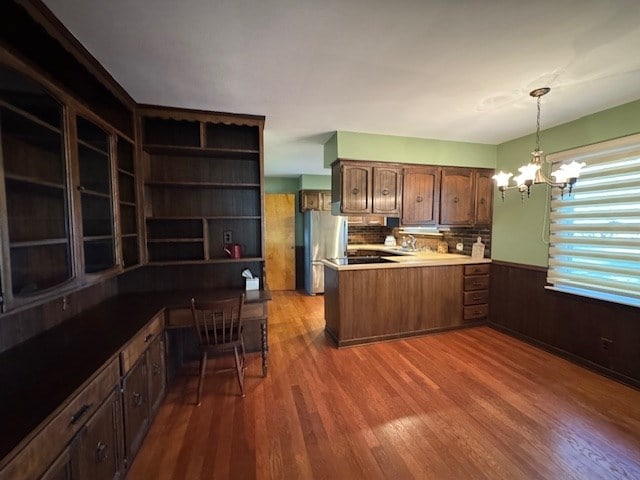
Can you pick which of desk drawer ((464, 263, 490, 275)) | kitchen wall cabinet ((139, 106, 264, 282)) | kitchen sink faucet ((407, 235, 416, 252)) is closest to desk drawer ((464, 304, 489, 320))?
desk drawer ((464, 263, 490, 275))

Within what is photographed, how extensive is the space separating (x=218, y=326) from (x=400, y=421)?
1.65 meters

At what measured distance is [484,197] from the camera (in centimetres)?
385

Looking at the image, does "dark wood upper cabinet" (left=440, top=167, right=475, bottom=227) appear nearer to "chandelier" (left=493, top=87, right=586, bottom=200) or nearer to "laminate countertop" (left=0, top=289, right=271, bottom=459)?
"chandelier" (left=493, top=87, right=586, bottom=200)

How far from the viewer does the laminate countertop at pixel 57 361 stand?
3.09ft

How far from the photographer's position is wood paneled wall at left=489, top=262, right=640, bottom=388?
8.16 feet

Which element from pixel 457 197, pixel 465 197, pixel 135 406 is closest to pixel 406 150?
pixel 457 197

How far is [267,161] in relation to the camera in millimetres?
4629

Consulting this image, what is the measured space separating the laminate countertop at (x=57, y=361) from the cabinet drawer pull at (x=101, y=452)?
37cm

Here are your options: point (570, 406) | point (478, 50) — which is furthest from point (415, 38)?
point (570, 406)

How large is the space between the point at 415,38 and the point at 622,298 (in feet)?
9.62

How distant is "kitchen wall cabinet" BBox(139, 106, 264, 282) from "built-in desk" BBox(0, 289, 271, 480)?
33.8 inches

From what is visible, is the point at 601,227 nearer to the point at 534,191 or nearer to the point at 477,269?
the point at 534,191

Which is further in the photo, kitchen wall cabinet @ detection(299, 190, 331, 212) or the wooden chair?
kitchen wall cabinet @ detection(299, 190, 331, 212)

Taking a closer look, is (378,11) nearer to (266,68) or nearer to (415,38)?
(415,38)
